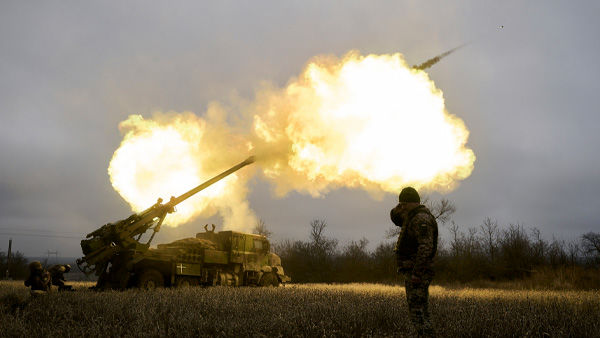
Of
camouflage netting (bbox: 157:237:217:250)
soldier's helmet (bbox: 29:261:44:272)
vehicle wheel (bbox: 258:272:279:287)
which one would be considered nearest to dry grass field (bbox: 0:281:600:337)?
soldier's helmet (bbox: 29:261:44:272)

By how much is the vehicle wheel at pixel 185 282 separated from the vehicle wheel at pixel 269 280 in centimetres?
389

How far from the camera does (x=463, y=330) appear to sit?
21.0 ft

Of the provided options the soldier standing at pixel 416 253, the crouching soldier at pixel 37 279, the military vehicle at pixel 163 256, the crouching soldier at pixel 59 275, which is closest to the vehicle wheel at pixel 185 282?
the military vehicle at pixel 163 256

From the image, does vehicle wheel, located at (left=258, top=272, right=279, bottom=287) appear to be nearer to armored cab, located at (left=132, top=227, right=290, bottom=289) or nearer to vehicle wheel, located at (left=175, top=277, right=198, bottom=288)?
armored cab, located at (left=132, top=227, right=290, bottom=289)

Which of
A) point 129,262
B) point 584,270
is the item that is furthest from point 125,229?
point 584,270

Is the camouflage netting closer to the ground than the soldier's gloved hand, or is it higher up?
higher up

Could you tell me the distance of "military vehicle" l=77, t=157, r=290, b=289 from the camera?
47.4 feet

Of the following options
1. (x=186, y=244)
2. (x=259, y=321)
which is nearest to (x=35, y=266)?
(x=186, y=244)

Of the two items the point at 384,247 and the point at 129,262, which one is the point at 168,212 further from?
the point at 384,247

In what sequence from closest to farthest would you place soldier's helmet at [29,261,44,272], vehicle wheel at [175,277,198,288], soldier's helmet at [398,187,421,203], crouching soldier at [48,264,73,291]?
1. soldier's helmet at [398,187,421,203]
2. soldier's helmet at [29,261,44,272]
3. crouching soldier at [48,264,73,291]
4. vehicle wheel at [175,277,198,288]

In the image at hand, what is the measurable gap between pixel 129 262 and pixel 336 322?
985cm

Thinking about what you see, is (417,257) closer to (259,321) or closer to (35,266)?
(259,321)

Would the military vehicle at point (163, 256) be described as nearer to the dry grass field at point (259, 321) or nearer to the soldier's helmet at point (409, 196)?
the dry grass field at point (259, 321)

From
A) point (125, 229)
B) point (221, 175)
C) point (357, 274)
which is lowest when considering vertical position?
point (357, 274)
